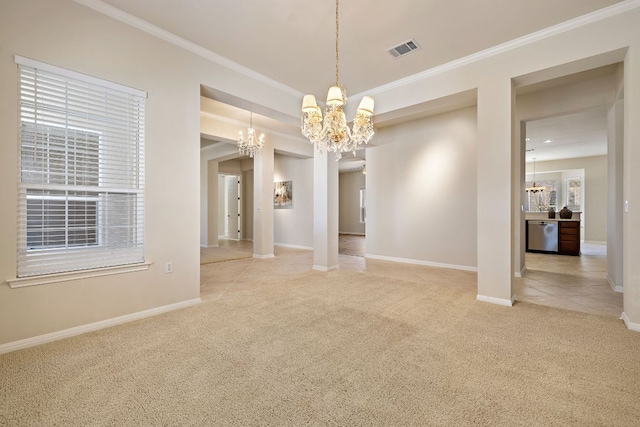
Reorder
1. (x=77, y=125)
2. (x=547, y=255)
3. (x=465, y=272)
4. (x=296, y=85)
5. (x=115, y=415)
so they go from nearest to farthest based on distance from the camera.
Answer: (x=115, y=415) < (x=77, y=125) < (x=296, y=85) < (x=465, y=272) < (x=547, y=255)

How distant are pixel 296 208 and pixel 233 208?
3.46 meters

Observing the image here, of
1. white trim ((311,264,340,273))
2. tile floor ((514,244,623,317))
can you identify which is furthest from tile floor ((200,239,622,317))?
white trim ((311,264,340,273))

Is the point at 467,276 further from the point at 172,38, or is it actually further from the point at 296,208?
the point at 172,38

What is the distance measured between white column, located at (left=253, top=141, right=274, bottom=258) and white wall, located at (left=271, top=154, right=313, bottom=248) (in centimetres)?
146

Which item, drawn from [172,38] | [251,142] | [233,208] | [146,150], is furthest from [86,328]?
[233,208]

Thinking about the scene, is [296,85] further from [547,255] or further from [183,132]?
[547,255]

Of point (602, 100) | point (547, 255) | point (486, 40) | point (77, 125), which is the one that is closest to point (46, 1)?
point (77, 125)

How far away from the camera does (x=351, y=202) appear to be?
12641 mm

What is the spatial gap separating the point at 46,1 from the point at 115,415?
3.28 meters

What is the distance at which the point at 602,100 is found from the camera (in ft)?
13.2

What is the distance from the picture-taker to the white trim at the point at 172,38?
267 centimetres

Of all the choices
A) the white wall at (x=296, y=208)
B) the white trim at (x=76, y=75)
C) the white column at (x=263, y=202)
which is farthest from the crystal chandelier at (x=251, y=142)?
the white trim at (x=76, y=75)

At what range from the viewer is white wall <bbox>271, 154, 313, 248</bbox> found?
816 centimetres

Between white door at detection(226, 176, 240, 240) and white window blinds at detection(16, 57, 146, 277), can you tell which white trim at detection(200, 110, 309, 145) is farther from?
white door at detection(226, 176, 240, 240)
